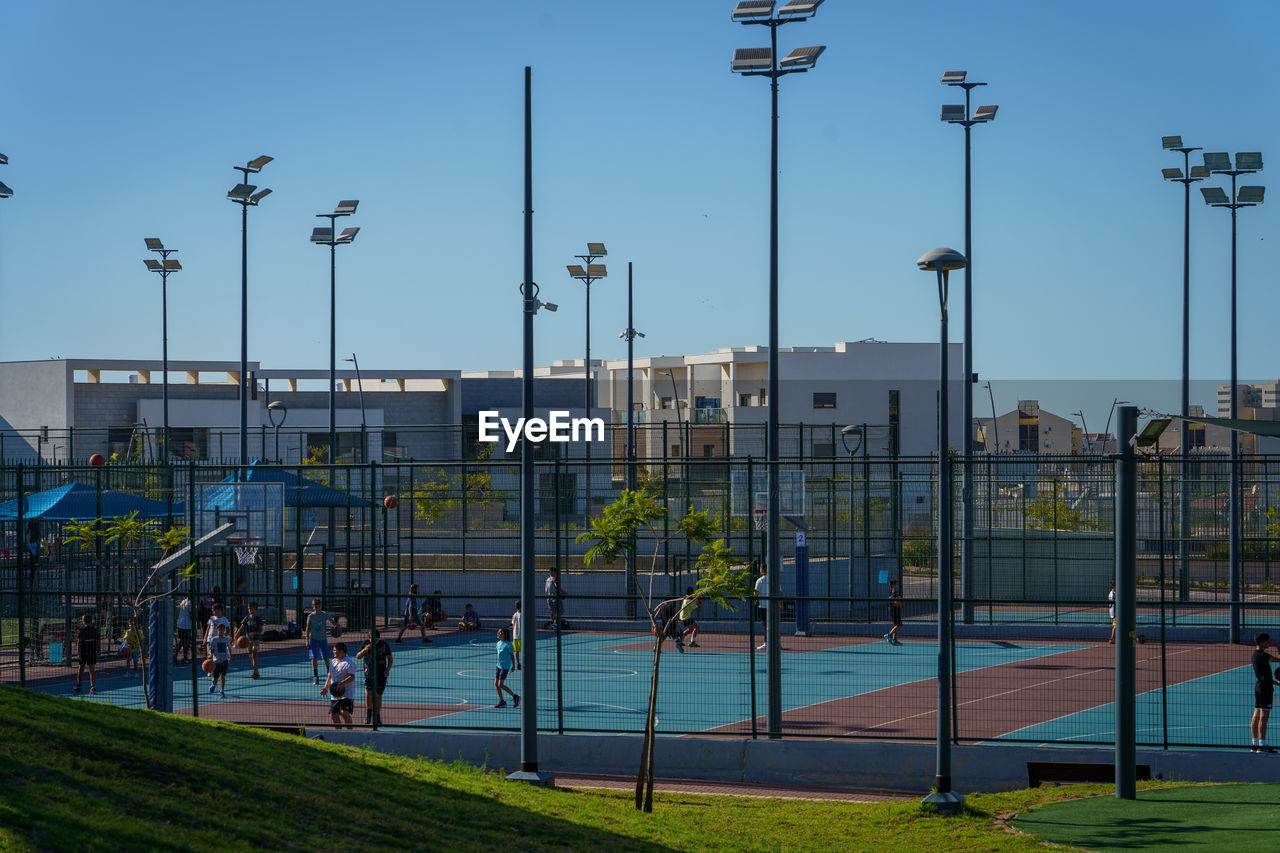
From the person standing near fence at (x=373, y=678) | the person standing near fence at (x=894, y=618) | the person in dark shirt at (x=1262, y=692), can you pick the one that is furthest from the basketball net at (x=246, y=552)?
the person in dark shirt at (x=1262, y=692)

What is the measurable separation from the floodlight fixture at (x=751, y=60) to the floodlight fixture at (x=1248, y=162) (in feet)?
55.3

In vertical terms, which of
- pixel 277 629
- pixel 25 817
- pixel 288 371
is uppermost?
pixel 288 371

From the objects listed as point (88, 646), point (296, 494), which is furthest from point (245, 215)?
point (88, 646)

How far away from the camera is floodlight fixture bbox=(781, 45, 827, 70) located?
18.8 meters

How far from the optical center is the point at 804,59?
61.7ft

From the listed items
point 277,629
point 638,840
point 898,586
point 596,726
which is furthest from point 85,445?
point 638,840

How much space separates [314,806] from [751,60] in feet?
42.1

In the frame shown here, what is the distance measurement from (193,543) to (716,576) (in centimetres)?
1009

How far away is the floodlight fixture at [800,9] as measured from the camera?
18.4m

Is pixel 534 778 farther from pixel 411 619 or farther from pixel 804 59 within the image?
pixel 411 619

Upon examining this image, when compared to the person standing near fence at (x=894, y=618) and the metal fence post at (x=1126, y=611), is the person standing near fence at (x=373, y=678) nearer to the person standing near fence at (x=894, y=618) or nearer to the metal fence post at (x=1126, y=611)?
the metal fence post at (x=1126, y=611)

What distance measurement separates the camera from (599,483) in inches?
1982

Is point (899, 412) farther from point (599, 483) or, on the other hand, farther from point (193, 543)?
point (193, 543)

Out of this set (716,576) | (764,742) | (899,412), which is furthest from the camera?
(899,412)
